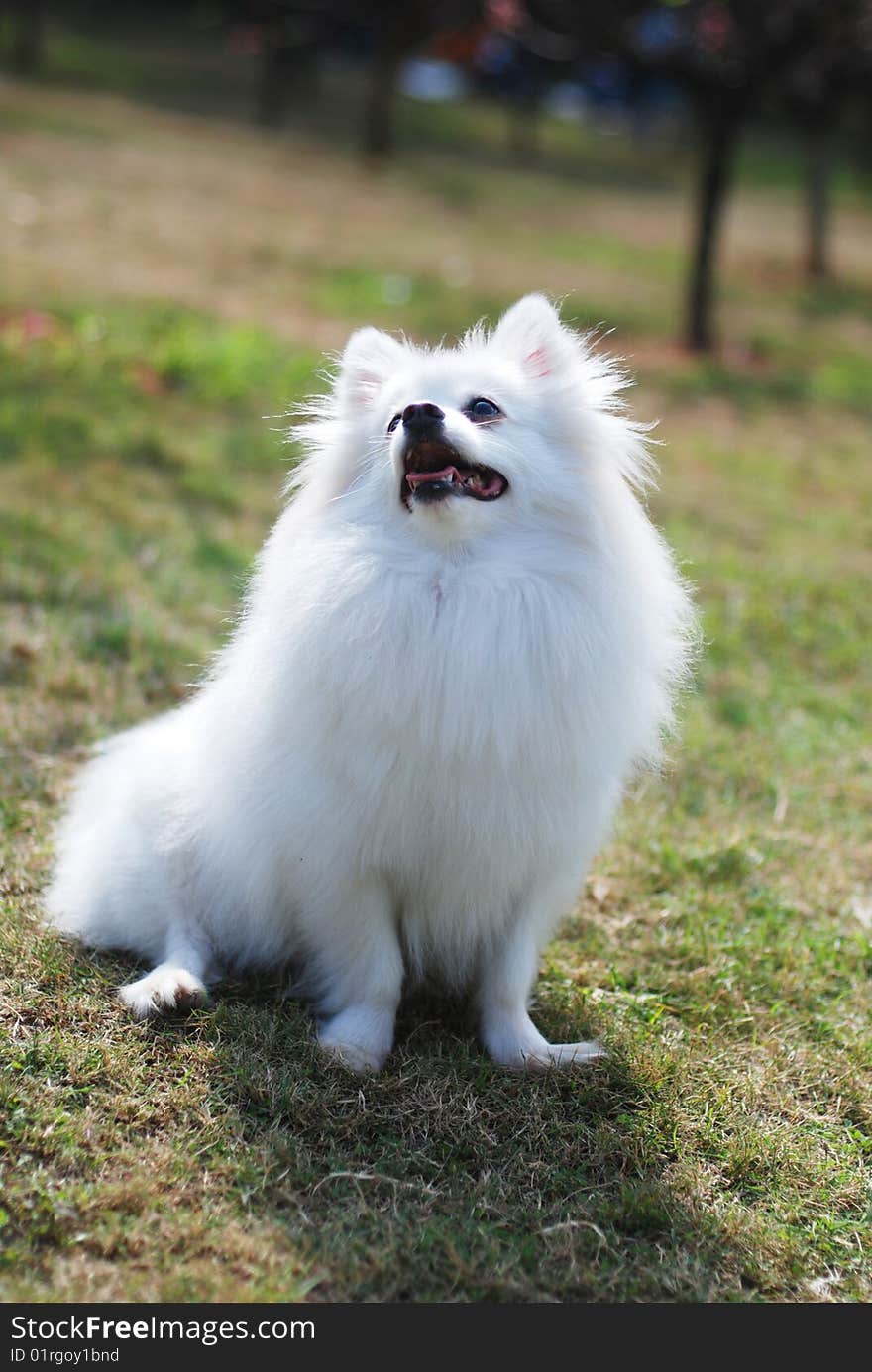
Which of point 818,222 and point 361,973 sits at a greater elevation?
point 818,222

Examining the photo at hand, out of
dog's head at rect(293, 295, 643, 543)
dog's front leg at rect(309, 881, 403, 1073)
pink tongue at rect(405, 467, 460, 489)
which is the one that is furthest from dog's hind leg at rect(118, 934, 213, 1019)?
pink tongue at rect(405, 467, 460, 489)

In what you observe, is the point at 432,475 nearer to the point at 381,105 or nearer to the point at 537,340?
the point at 537,340

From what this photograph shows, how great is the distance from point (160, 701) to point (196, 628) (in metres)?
0.55

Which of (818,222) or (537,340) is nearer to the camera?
(537,340)

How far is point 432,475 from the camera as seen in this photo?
2.57 meters

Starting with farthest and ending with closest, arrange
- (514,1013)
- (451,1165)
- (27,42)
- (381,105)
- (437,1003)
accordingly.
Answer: (27,42)
(381,105)
(437,1003)
(514,1013)
(451,1165)

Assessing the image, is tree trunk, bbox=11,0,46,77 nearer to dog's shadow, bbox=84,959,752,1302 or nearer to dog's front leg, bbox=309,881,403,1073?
dog's front leg, bbox=309,881,403,1073

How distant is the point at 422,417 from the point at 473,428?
0.13 metres

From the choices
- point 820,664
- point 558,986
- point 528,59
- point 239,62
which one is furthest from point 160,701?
point 239,62

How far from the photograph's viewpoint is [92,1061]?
2.61 metres

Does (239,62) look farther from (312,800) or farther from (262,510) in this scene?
(312,800)

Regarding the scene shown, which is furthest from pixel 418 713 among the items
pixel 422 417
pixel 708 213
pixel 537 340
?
pixel 708 213

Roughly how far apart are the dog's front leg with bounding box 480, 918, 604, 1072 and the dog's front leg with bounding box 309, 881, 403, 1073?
0.22 metres

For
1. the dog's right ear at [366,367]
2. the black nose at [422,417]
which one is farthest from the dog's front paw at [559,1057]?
the dog's right ear at [366,367]
